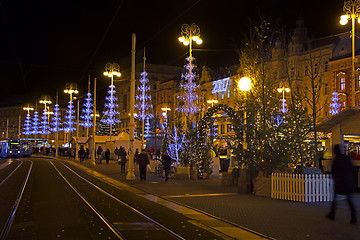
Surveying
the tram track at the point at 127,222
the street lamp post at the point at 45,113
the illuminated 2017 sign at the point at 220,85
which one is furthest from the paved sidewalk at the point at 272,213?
the street lamp post at the point at 45,113

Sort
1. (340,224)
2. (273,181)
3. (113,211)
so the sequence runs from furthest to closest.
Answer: (273,181) < (113,211) < (340,224)

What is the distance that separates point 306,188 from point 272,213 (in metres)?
2.78

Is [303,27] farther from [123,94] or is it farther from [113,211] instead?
[123,94]

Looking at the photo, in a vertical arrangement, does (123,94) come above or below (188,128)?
above

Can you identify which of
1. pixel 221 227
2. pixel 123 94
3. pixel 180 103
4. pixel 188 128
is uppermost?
pixel 123 94

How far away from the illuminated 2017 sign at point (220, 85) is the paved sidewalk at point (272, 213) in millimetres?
45465

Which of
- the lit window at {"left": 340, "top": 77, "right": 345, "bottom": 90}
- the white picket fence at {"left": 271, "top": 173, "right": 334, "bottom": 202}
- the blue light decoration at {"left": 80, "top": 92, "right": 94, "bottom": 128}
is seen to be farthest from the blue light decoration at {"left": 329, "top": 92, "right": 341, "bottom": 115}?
the white picket fence at {"left": 271, "top": 173, "right": 334, "bottom": 202}

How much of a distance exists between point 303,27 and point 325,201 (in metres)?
45.5

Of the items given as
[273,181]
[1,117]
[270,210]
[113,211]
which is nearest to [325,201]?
[273,181]

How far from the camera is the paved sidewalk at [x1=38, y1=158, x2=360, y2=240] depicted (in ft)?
30.4

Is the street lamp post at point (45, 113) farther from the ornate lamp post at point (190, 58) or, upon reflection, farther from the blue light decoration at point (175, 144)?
the blue light decoration at point (175, 144)

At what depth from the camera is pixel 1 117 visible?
436 ft

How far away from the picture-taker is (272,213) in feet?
38.7

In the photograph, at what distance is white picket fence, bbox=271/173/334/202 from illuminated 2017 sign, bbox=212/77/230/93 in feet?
157
